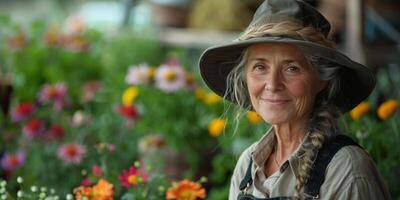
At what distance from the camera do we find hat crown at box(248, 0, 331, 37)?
197 cm

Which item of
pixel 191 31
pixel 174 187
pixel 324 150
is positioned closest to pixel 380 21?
pixel 191 31

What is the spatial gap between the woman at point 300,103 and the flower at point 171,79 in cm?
170

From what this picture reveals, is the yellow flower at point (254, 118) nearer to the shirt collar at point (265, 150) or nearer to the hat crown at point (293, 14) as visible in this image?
the shirt collar at point (265, 150)

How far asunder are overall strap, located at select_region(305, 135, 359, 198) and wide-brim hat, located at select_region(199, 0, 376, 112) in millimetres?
205

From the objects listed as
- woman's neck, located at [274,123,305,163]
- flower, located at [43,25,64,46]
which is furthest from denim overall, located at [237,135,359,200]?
flower, located at [43,25,64,46]

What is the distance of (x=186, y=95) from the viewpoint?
3943 mm

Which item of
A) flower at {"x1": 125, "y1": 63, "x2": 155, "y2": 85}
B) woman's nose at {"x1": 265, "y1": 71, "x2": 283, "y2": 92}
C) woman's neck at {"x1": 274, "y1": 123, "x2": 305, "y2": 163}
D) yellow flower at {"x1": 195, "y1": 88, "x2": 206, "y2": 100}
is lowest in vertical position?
yellow flower at {"x1": 195, "y1": 88, "x2": 206, "y2": 100}

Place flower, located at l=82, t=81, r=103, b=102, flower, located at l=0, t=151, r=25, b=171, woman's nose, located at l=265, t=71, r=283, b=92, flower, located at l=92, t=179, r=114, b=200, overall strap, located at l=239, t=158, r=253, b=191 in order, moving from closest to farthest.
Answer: woman's nose, located at l=265, t=71, r=283, b=92, overall strap, located at l=239, t=158, r=253, b=191, flower, located at l=92, t=179, r=114, b=200, flower, located at l=0, t=151, r=25, b=171, flower, located at l=82, t=81, r=103, b=102

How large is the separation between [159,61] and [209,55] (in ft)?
10.6

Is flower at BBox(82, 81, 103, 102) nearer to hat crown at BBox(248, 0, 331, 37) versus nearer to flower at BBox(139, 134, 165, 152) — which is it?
flower at BBox(139, 134, 165, 152)

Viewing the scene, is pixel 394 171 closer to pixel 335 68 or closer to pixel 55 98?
pixel 335 68

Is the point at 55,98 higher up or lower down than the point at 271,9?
lower down

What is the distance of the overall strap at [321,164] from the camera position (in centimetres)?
190

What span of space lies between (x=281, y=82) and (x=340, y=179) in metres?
0.31
